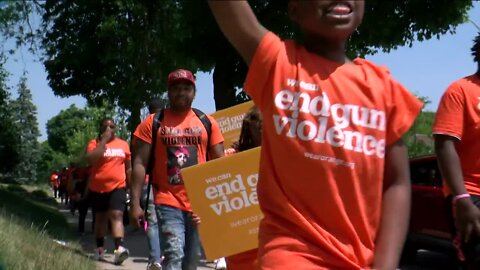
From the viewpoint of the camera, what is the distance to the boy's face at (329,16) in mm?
2924

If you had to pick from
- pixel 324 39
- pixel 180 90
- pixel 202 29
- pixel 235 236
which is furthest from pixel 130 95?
pixel 324 39

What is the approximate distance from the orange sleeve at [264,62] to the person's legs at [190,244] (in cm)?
405

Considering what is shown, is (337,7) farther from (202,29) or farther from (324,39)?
A: (202,29)

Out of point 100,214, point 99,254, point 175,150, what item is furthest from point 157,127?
point 99,254

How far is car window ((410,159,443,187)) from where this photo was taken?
12.8 m

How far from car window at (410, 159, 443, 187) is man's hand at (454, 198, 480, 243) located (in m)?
7.87

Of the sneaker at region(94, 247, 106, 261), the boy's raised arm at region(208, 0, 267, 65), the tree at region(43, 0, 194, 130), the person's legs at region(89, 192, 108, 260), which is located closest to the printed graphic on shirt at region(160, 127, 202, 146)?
the boy's raised arm at region(208, 0, 267, 65)

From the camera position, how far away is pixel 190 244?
22.8 feet

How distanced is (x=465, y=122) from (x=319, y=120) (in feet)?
7.84

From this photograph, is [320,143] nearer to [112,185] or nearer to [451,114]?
[451,114]

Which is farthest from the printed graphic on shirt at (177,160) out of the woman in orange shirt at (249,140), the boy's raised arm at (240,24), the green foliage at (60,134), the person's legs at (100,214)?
the green foliage at (60,134)

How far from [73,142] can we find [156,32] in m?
88.4

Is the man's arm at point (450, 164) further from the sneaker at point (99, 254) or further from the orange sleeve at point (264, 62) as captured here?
the sneaker at point (99, 254)

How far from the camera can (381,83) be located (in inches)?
119
